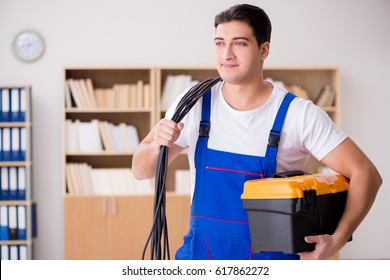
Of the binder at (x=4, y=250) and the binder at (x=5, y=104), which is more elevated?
the binder at (x=5, y=104)

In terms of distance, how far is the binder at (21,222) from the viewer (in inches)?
210

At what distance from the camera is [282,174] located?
1869 mm

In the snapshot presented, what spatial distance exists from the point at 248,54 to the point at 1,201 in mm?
3815

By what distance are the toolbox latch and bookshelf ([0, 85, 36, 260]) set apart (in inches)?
153

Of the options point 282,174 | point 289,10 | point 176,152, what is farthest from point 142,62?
point 282,174

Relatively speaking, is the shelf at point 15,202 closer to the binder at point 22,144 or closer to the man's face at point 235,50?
the binder at point 22,144

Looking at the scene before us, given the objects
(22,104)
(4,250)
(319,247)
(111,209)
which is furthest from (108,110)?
(319,247)

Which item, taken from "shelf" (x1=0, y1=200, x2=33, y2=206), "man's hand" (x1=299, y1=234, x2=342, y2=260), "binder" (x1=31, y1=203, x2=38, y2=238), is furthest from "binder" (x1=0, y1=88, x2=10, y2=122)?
"man's hand" (x1=299, y1=234, x2=342, y2=260)

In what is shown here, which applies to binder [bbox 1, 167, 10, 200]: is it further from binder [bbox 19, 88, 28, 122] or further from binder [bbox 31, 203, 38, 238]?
binder [bbox 19, 88, 28, 122]

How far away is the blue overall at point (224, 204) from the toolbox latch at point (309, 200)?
240 mm

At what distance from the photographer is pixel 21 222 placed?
5.35 m

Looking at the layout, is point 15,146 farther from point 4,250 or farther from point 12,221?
point 4,250

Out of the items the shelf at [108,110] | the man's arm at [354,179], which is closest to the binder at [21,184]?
the shelf at [108,110]

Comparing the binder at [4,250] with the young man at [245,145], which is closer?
the young man at [245,145]
